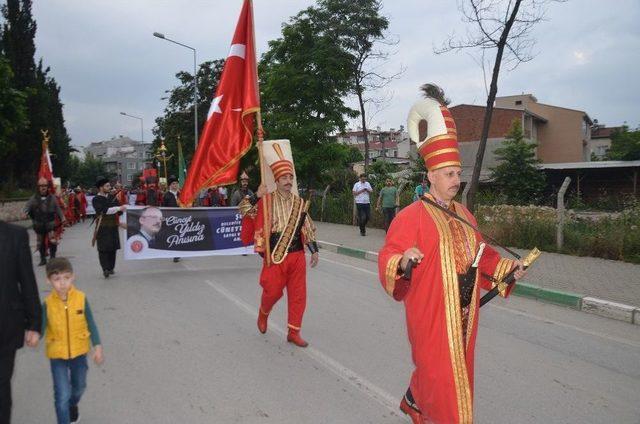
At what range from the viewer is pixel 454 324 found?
2.77m

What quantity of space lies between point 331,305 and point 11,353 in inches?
186

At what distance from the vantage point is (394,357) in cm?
497

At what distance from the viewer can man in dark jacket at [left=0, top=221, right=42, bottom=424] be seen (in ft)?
8.89

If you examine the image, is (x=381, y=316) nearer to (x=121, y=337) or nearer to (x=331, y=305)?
(x=331, y=305)

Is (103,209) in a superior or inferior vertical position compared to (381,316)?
superior

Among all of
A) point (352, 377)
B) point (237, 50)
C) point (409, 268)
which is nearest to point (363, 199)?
point (237, 50)

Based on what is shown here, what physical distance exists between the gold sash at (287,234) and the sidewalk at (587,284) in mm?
4400

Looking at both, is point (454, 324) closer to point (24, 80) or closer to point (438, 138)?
point (438, 138)

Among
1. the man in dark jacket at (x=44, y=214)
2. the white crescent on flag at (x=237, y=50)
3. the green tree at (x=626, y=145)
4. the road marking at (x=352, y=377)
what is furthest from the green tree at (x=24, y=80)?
the green tree at (x=626, y=145)

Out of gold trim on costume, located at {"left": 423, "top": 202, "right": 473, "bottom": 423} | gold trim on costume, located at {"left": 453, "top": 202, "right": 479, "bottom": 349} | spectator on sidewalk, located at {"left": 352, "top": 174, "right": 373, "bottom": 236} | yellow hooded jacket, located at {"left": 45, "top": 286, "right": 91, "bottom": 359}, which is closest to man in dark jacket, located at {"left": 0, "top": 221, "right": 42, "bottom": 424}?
yellow hooded jacket, located at {"left": 45, "top": 286, "right": 91, "bottom": 359}

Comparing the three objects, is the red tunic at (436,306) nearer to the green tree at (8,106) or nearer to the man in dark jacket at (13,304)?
the man in dark jacket at (13,304)

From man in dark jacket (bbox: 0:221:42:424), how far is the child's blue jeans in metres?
0.49

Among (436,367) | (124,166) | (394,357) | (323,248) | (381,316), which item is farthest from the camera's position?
(124,166)

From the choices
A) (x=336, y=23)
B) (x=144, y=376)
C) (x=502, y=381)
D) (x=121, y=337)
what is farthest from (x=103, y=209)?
(x=336, y=23)
